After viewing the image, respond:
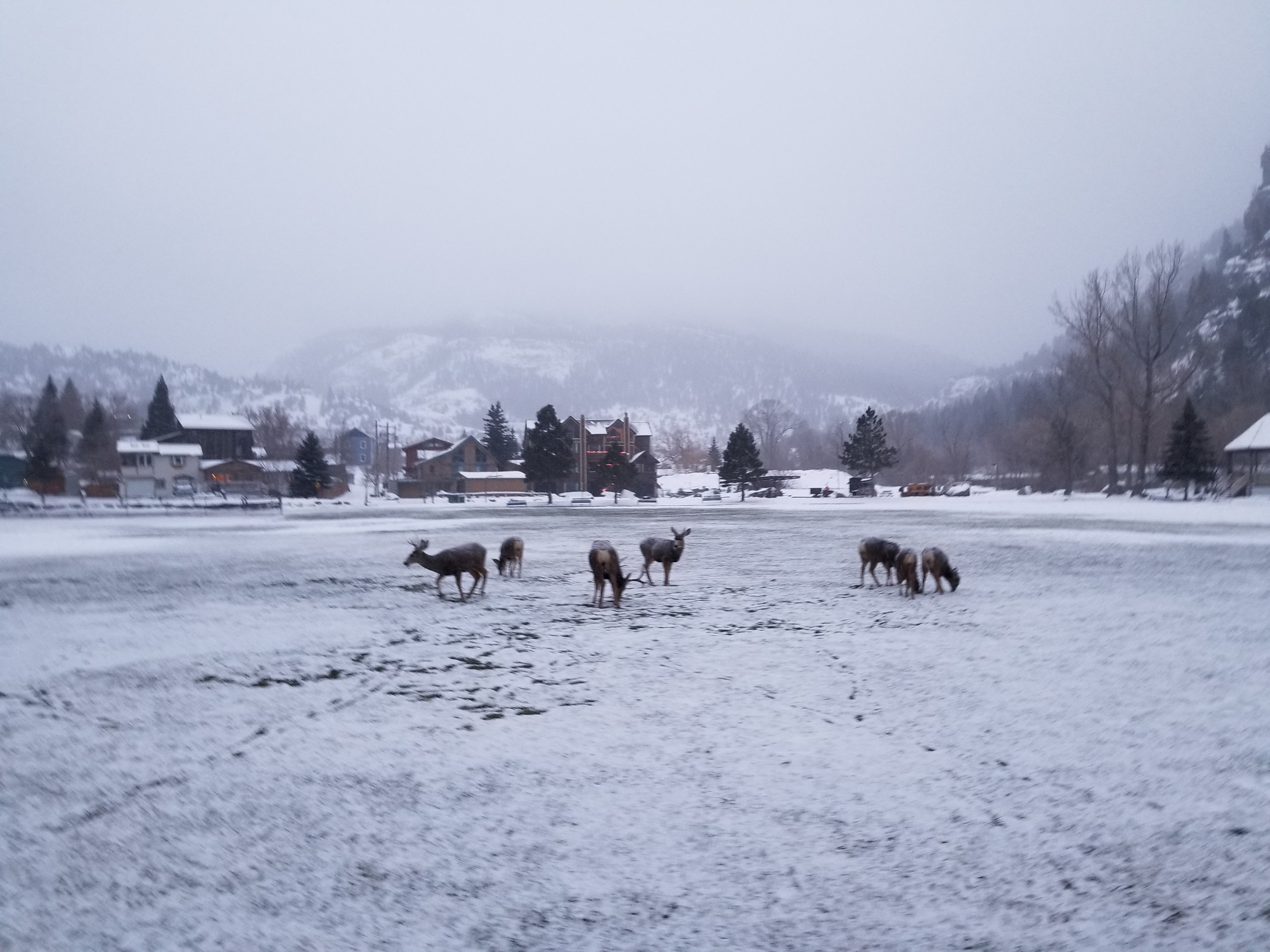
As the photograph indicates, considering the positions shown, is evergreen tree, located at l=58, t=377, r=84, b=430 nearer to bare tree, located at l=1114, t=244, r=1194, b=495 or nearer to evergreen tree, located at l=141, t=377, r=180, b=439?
evergreen tree, located at l=141, t=377, r=180, b=439

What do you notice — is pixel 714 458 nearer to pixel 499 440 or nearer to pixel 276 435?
pixel 499 440

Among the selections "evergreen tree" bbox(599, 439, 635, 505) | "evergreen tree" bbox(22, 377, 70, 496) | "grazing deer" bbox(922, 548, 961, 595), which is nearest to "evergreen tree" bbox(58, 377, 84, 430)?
"evergreen tree" bbox(22, 377, 70, 496)

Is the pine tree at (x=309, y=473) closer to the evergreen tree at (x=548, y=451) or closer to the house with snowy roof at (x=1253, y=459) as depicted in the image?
the evergreen tree at (x=548, y=451)

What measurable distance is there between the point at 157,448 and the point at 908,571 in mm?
97572

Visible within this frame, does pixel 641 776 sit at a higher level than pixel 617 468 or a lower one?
lower

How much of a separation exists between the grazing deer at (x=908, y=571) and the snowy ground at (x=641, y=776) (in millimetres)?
1714

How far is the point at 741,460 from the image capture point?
280 feet

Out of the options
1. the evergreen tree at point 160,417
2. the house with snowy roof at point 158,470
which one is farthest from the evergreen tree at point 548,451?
the evergreen tree at point 160,417

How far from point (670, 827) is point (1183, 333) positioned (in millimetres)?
155371

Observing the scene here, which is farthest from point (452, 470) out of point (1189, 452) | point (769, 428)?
point (1189, 452)

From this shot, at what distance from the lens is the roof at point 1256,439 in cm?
5588

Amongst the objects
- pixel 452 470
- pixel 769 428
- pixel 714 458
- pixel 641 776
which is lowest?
pixel 641 776

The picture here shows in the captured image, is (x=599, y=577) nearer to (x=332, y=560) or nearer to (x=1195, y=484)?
(x=332, y=560)

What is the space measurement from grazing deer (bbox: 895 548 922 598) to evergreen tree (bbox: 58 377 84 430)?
137 meters
